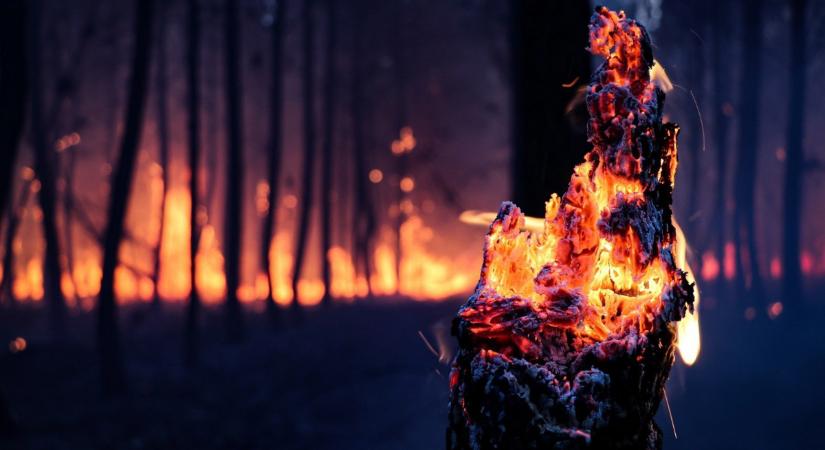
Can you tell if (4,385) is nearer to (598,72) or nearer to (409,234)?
(598,72)

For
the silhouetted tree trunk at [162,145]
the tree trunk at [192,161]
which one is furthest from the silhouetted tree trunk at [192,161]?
the silhouetted tree trunk at [162,145]

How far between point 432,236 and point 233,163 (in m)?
26.4

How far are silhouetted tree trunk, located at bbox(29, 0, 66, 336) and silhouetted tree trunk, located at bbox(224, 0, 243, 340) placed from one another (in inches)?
220

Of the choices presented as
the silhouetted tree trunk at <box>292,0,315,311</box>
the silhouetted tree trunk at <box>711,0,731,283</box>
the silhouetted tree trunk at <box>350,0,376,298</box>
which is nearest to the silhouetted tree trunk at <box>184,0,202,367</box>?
the silhouetted tree trunk at <box>292,0,315,311</box>

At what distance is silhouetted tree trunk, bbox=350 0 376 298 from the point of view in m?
28.8

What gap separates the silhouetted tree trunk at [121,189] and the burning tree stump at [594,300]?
1420 centimetres

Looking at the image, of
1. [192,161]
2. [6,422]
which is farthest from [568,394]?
[192,161]

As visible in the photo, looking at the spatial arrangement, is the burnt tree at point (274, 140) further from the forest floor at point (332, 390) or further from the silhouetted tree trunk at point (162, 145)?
the silhouetted tree trunk at point (162, 145)

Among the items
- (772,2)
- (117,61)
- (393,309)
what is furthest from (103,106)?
(772,2)

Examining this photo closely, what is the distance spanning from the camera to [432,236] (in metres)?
46.5

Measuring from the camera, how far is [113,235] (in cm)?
1612

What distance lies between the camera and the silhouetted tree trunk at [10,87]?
13.1 m

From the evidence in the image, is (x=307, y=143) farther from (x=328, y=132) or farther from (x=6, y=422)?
(x=6, y=422)

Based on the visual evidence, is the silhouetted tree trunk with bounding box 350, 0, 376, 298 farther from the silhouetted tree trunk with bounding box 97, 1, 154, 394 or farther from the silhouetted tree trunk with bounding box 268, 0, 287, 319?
the silhouetted tree trunk with bounding box 97, 1, 154, 394
